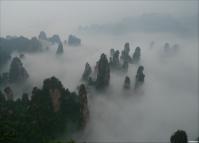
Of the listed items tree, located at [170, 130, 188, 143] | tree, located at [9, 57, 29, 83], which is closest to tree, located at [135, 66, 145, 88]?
tree, located at [9, 57, 29, 83]

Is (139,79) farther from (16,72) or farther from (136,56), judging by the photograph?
(16,72)

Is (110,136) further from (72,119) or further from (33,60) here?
(33,60)

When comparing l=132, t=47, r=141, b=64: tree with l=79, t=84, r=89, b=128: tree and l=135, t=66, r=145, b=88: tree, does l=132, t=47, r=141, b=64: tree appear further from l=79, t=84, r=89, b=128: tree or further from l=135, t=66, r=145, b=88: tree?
l=79, t=84, r=89, b=128: tree

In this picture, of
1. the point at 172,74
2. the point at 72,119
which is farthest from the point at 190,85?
the point at 72,119

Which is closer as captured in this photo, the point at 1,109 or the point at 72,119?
the point at 1,109

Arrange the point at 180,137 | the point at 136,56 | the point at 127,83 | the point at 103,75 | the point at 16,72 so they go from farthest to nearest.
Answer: the point at 136,56 → the point at 16,72 → the point at 127,83 → the point at 103,75 → the point at 180,137

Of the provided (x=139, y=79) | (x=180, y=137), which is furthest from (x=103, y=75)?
(x=180, y=137)

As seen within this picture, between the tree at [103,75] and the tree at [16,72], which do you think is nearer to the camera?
the tree at [103,75]

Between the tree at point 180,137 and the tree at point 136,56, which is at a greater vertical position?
the tree at point 136,56

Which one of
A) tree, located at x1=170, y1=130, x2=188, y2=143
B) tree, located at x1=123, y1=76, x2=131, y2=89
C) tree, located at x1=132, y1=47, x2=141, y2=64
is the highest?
tree, located at x1=132, y1=47, x2=141, y2=64

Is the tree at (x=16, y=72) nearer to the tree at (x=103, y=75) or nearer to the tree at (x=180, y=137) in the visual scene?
the tree at (x=103, y=75)

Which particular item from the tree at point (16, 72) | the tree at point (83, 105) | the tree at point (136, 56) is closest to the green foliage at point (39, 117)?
the tree at point (83, 105)
